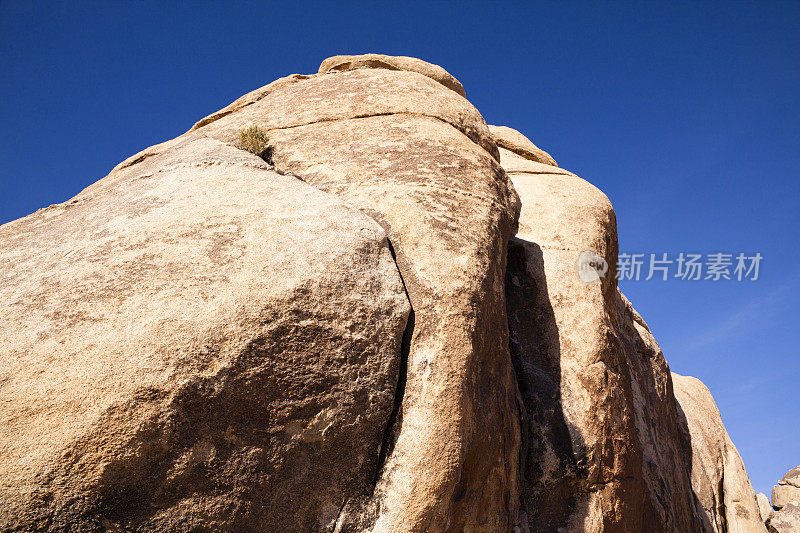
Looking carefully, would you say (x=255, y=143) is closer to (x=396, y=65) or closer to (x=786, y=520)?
(x=396, y=65)

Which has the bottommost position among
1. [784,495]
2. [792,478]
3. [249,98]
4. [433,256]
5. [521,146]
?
[433,256]

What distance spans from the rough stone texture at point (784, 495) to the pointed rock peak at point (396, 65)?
14.9 m

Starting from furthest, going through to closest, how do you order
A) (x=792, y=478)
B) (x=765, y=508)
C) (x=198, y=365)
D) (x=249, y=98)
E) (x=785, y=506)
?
(x=765, y=508) < (x=792, y=478) < (x=785, y=506) < (x=249, y=98) < (x=198, y=365)

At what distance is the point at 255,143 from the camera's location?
7.56m

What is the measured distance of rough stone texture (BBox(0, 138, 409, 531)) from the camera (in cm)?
370

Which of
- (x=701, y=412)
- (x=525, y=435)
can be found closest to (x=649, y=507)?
(x=525, y=435)

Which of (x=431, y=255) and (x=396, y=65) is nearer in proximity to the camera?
(x=431, y=255)

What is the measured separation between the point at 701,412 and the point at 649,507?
7.74m

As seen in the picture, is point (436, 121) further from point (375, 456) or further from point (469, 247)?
point (375, 456)

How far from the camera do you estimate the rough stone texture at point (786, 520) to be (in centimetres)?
1502

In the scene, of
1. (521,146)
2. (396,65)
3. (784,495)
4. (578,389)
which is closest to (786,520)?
(784,495)

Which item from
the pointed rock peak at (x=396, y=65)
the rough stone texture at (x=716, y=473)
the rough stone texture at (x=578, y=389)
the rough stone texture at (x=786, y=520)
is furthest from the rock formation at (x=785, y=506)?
the pointed rock peak at (x=396, y=65)

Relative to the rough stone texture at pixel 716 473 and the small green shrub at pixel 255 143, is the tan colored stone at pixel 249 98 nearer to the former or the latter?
the small green shrub at pixel 255 143

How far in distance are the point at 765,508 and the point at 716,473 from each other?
7.70 meters
